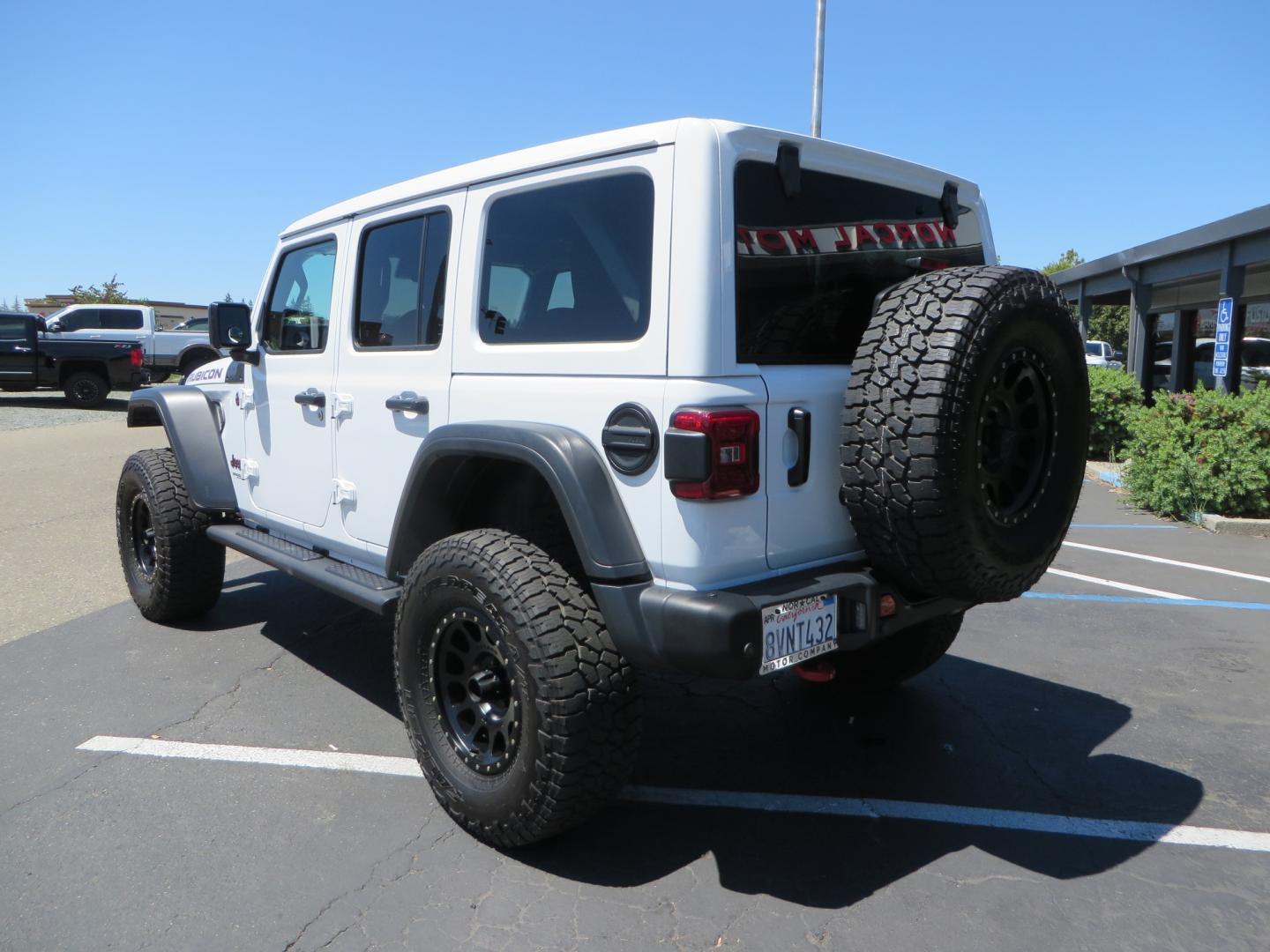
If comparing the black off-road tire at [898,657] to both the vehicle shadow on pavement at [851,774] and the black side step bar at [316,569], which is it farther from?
Result: the black side step bar at [316,569]

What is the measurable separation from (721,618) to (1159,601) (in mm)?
4759

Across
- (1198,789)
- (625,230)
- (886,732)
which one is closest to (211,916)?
(625,230)

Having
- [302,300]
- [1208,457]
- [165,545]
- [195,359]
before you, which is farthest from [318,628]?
[195,359]

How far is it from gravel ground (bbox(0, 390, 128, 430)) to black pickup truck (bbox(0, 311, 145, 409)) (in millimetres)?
460

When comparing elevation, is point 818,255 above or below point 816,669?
above

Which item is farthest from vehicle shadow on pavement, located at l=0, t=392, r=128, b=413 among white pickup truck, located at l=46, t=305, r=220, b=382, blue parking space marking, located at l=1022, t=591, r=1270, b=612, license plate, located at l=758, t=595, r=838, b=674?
license plate, located at l=758, t=595, r=838, b=674

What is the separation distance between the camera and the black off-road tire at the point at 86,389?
19511 mm

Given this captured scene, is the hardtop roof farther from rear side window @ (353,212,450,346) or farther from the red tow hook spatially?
the red tow hook

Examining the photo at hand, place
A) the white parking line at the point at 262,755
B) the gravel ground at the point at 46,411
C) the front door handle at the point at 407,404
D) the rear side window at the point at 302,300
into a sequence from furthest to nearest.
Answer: the gravel ground at the point at 46,411 < the rear side window at the point at 302,300 < the white parking line at the point at 262,755 < the front door handle at the point at 407,404

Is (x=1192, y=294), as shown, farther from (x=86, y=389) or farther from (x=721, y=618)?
(x=86, y=389)

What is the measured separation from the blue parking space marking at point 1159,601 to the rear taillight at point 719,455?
3978mm

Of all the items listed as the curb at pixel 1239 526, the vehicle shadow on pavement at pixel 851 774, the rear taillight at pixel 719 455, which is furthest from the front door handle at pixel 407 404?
the curb at pixel 1239 526

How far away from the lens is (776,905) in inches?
107

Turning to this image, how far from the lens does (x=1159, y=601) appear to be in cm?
599
